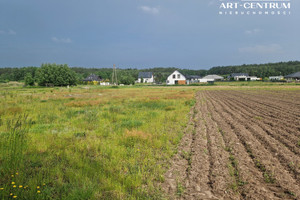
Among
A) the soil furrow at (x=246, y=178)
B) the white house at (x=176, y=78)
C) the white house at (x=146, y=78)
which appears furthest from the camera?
the white house at (x=146, y=78)

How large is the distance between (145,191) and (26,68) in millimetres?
166110

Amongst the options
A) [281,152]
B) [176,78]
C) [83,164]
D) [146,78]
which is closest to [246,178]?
[281,152]

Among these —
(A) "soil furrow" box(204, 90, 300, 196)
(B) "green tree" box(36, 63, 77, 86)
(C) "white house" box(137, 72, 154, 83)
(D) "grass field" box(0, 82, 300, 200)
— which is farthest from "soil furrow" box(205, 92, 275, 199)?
(C) "white house" box(137, 72, 154, 83)

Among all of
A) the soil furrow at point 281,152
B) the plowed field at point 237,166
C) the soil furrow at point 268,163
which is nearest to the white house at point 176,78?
the plowed field at point 237,166

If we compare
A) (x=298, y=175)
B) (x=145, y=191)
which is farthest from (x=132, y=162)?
(x=298, y=175)

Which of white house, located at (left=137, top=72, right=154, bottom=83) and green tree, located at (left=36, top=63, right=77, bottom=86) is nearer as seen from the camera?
green tree, located at (left=36, top=63, right=77, bottom=86)

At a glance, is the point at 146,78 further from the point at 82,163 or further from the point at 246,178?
the point at 246,178

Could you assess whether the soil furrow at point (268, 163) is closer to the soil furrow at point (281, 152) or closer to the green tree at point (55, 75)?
the soil furrow at point (281, 152)

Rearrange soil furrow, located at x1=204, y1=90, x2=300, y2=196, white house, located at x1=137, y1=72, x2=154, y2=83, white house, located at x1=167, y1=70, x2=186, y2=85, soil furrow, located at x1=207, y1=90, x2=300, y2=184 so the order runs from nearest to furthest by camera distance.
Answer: soil furrow, located at x1=204, y1=90, x2=300, y2=196 → soil furrow, located at x1=207, y1=90, x2=300, y2=184 → white house, located at x1=167, y1=70, x2=186, y2=85 → white house, located at x1=137, y1=72, x2=154, y2=83

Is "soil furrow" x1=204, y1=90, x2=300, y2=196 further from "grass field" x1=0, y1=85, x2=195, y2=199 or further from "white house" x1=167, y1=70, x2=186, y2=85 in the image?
"white house" x1=167, y1=70, x2=186, y2=85

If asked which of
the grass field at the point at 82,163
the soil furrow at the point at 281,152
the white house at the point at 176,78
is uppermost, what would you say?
the white house at the point at 176,78

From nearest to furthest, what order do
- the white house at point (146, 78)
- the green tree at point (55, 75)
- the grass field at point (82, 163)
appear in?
the grass field at point (82, 163), the green tree at point (55, 75), the white house at point (146, 78)

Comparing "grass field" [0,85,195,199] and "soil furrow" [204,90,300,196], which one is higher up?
"grass field" [0,85,195,199]

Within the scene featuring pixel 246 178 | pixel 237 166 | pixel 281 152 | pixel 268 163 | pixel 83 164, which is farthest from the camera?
pixel 281 152
